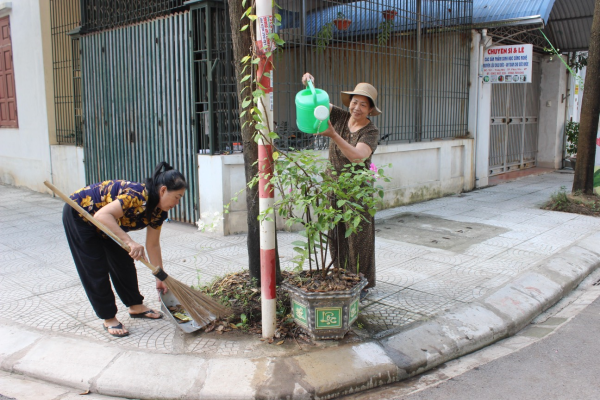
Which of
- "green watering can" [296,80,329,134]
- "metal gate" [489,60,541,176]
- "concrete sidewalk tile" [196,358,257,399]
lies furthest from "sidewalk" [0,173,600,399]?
"metal gate" [489,60,541,176]

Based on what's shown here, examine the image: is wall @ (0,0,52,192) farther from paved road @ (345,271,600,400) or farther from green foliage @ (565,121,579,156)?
green foliage @ (565,121,579,156)

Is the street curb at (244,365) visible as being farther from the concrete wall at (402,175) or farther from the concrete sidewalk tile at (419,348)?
the concrete wall at (402,175)

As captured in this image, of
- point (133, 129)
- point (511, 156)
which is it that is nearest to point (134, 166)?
point (133, 129)

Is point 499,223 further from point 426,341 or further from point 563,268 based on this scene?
point 426,341

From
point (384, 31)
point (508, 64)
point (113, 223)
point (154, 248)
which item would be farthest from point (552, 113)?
point (113, 223)

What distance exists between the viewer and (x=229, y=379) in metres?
3.03

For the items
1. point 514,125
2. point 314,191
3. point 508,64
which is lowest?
point 314,191

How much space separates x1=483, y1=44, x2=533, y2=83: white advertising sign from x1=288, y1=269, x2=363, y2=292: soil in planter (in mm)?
7232

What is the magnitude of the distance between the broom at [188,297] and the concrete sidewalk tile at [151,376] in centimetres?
37

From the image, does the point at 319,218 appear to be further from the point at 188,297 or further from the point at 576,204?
the point at 576,204

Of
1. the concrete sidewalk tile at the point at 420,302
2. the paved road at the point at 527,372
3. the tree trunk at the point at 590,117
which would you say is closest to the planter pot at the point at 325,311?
the paved road at the point at 527,372

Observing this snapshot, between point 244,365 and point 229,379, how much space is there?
0.46ft

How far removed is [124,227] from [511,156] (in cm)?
1107

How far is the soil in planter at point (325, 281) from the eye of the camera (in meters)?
3.33
